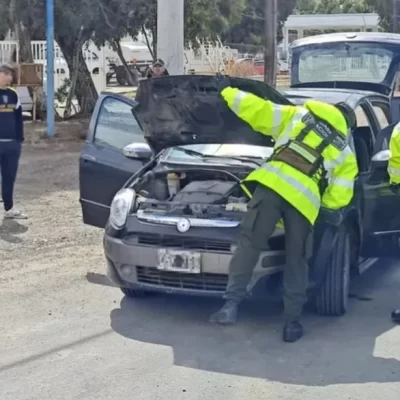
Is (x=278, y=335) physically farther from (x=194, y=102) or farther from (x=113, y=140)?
(x=113, y=140)

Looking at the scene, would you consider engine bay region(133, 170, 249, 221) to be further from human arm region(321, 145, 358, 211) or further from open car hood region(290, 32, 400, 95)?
open car hood region(290, 32, 400, 95)

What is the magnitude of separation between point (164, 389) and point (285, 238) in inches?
56.6

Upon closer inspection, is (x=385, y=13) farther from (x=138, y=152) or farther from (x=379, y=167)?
(x=379, y=167)

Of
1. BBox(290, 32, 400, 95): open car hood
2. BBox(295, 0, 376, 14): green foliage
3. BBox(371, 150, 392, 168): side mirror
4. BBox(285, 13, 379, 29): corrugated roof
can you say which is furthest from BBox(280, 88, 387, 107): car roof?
BBox(295, 0, 376, 14): green foliage

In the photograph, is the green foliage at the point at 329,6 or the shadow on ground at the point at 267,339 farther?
the green foliage at the point at 329,6

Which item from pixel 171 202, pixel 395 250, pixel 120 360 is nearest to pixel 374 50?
pixel 395 250

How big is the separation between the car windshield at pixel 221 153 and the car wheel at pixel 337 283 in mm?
1008

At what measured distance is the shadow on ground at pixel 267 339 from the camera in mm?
5465

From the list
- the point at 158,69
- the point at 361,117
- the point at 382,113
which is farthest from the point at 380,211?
the point at 158,69

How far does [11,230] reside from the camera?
9.20 metres

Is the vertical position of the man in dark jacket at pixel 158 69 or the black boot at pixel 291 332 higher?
the man in dark jacket at pixel 158 69

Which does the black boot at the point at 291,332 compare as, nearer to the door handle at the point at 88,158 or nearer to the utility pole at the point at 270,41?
the door handle at the point at 88,158

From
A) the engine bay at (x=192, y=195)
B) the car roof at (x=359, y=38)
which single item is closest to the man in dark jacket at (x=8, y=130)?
the engine bay at (x=192, y=195)

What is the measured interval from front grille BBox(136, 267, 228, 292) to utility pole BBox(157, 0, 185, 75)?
6.98 metres
